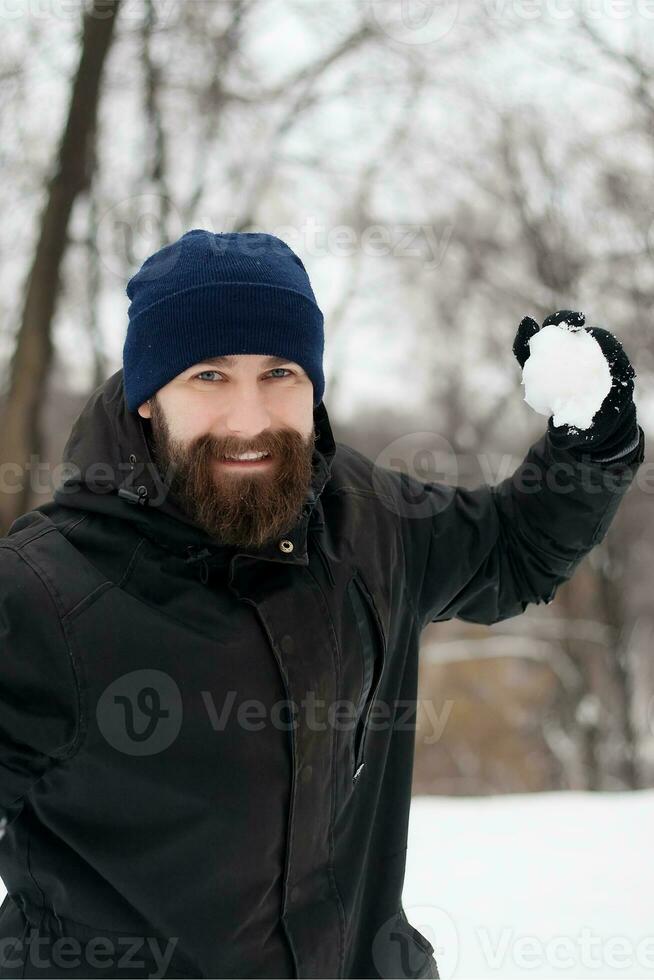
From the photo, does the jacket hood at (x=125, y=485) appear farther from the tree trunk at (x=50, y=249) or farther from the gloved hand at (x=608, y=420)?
the tree trunk at (x=50, y=249)

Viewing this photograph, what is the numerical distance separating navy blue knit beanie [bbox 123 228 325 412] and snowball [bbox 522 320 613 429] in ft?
1.60

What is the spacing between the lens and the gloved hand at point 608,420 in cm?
190

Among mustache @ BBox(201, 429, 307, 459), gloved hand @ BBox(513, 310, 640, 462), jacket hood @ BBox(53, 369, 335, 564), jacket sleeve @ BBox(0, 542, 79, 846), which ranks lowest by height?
jacket sleeve @ BBox(0, 542, 79, 846)

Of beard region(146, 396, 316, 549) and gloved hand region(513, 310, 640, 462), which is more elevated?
gloved hand region(513, 310, 640, 462)

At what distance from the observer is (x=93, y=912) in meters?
1.54

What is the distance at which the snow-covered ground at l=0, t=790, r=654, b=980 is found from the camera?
2.55 m

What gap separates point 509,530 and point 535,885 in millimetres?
1627

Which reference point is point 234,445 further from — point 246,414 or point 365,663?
point 365,663

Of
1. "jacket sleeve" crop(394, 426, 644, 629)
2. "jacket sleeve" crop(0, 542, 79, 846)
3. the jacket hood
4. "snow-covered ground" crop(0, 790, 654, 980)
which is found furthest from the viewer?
"snow-covered ground" crop(0, 790, 654, 980)

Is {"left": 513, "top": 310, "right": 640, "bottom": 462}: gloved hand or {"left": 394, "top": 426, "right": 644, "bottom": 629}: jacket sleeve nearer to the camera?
{"left": 513, "top": 310, "right": 640, "bottom": 462}: gloved hand

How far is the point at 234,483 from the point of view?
5.47 ft

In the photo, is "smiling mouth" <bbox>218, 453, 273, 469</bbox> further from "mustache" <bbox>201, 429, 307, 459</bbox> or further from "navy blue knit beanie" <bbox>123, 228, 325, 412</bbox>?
"navy blue knit beanie" <bbox>123, 228, 325, 412</bbox>

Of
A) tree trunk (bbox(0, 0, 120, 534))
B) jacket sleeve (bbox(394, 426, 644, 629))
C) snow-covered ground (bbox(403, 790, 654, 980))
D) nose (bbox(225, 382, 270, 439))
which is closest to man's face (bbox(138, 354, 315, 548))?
nose (bbox(225, 382, 270, 439))

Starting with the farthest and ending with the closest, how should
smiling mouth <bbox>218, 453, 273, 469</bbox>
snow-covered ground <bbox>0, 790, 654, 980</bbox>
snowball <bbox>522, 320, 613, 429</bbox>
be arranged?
snow-covered ground <bbox>0, 790, 654, 980</bbox>, snowball <bbox>522, 320, 613, 429</bbox>, smiling mouth <bbox>218, 453, 273, 469</bbox>
